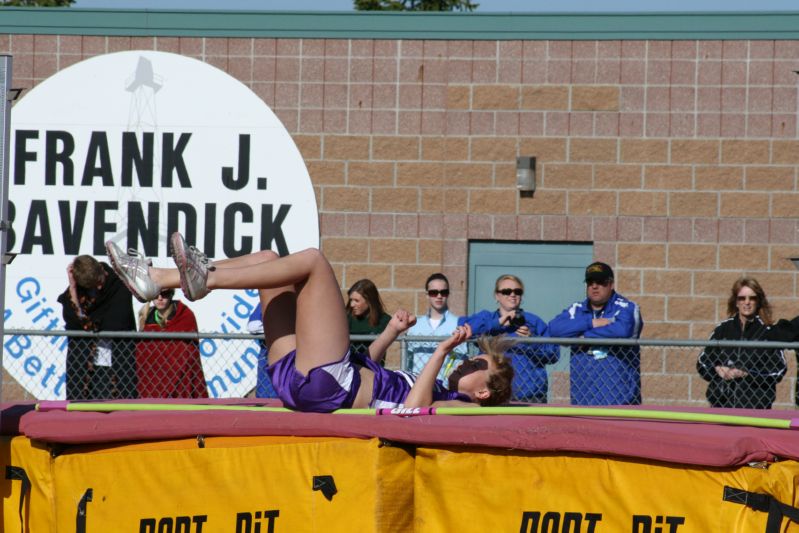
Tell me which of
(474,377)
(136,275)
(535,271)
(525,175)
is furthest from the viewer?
(535,271)

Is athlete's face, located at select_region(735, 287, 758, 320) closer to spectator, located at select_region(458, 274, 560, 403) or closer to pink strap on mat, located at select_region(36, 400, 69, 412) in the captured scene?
spectator, located at select_region(458, 274, 560, 403)

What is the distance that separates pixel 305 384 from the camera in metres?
5.80

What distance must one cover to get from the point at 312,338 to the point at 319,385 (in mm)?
254

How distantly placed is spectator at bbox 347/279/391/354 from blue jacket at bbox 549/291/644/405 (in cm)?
122

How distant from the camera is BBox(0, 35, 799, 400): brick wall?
33.6ft

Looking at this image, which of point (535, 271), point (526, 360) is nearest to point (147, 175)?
point (535, 271)

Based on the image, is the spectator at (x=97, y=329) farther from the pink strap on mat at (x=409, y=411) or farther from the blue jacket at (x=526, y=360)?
A: the pink strap on mat at (x=409, y=411)

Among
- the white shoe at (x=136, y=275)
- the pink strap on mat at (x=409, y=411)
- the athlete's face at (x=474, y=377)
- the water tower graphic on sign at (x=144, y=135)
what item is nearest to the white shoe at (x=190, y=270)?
the white shoe at (x=136, y=275)

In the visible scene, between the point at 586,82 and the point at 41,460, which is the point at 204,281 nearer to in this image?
the point at 41,460

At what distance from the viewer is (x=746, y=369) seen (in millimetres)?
7992

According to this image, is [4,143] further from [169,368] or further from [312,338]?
[169,368]

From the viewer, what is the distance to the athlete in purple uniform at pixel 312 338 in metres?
5.59

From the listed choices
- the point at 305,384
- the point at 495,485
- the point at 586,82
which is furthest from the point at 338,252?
the point at 495,485

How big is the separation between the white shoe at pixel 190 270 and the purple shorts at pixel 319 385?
26.8 inches
